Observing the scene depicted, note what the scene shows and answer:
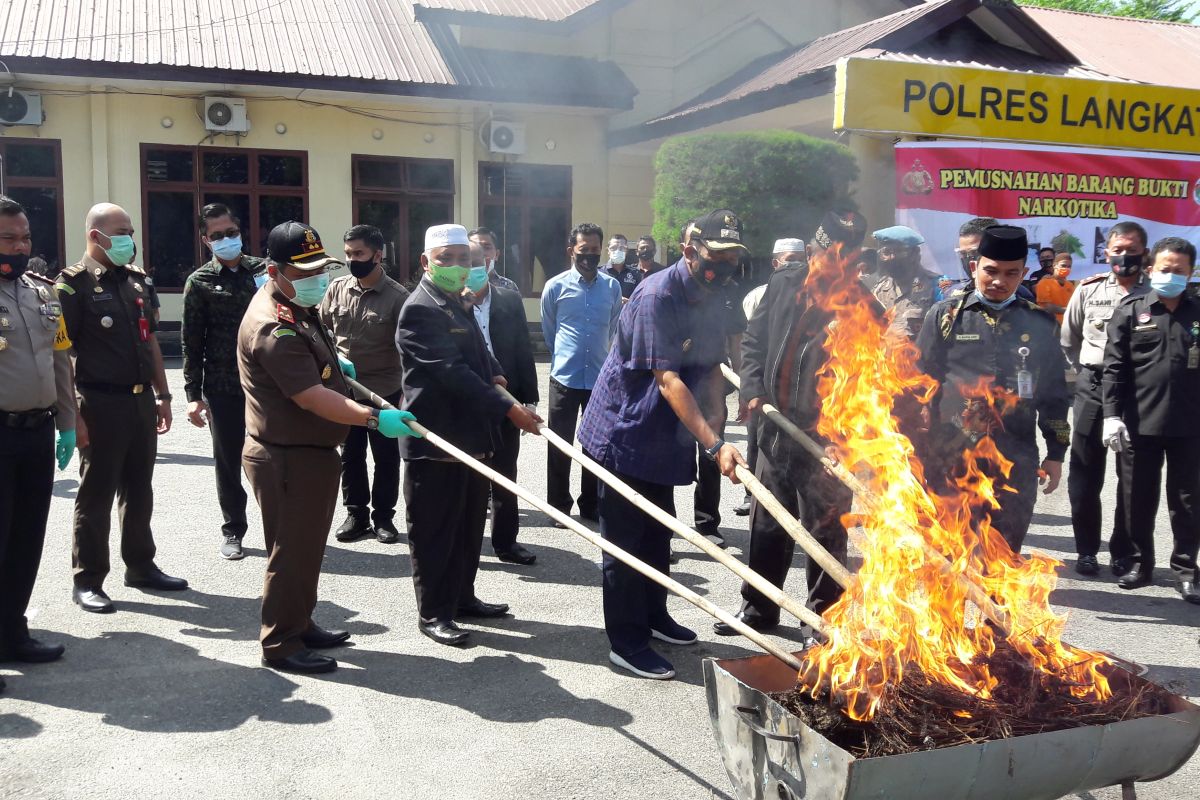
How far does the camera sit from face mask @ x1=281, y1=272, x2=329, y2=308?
189 inches

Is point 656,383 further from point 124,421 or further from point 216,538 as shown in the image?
point 216,538

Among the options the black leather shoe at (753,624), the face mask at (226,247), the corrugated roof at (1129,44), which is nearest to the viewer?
the black leather shoe at (753,624)

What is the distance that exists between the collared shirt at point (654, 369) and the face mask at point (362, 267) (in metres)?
2.36

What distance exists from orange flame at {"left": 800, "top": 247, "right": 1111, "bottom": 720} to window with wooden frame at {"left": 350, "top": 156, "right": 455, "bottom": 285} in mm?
14443

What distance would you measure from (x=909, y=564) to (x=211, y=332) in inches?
191

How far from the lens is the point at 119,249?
5.71 metres

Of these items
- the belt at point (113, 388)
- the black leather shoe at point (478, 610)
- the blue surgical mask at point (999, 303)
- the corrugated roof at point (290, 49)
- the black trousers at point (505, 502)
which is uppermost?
the corrugated roof at point (290, 49)

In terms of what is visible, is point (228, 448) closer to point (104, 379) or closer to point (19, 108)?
point (104, 379)

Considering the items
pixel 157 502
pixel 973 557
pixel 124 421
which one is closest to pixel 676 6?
pixel 157 502

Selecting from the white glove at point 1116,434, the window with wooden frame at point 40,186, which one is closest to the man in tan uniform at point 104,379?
the white glove at point 1116,434

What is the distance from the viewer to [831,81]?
1374 cm

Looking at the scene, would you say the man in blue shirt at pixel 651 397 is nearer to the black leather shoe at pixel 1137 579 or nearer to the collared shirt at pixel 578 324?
the collared shirt at pixel 578 324

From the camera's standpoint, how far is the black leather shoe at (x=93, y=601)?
18.3ft

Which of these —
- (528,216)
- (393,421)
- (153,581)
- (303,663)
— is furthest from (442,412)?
(528,216)
